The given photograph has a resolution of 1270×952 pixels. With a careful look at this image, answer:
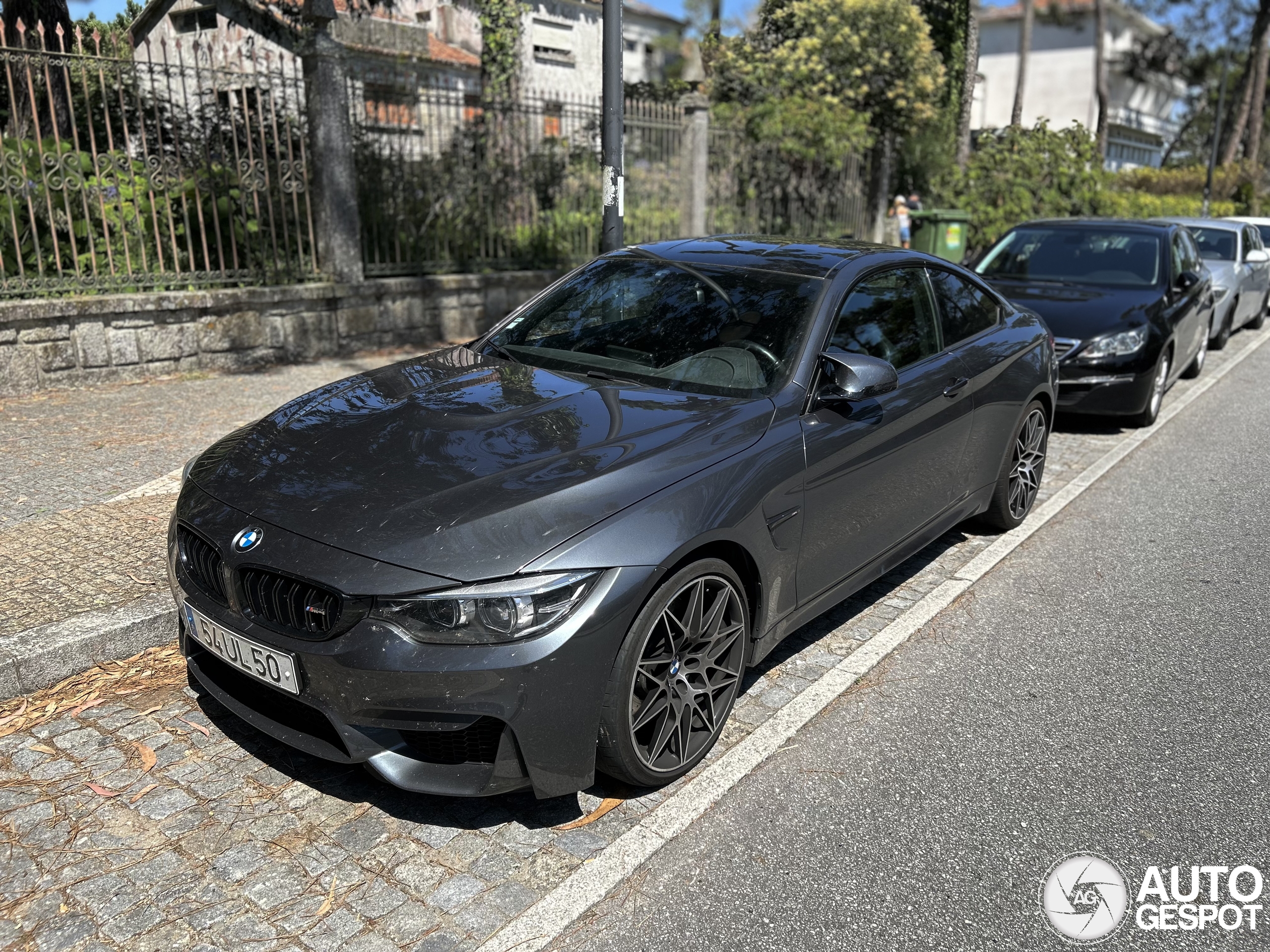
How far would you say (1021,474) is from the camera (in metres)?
5.80

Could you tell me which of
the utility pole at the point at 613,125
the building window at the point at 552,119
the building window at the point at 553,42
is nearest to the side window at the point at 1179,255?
the utility pole at the point at 613,125

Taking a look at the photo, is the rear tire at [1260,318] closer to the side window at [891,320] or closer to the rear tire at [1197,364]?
the rear tire at [1197,364]

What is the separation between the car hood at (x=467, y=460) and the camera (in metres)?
2.89

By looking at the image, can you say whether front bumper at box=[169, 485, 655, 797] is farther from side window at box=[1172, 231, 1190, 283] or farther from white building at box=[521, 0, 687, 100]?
white building at box=[521, 0, 687, 100]

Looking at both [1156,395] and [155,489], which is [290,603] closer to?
[155,489]

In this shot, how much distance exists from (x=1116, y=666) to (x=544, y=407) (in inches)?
103

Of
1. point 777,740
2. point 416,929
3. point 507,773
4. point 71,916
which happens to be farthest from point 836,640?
point 71,916

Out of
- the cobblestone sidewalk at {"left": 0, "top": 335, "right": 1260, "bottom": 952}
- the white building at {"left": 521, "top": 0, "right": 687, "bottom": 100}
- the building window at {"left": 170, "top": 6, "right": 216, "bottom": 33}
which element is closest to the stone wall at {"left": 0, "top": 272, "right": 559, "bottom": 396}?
the cobblestone sidewalk at {"left": 0, "top": 335, "right": 1260, "bottom": 952}

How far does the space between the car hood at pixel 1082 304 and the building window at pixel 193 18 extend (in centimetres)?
1208

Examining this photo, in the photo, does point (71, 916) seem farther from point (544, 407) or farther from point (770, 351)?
point (770, 351)

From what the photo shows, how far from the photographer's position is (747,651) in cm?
360

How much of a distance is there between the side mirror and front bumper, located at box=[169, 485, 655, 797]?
4.15 ft

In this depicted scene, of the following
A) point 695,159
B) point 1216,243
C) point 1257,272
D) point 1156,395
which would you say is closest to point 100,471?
point 1156,395

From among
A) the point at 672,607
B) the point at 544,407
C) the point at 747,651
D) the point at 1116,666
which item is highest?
the point at 544,407
